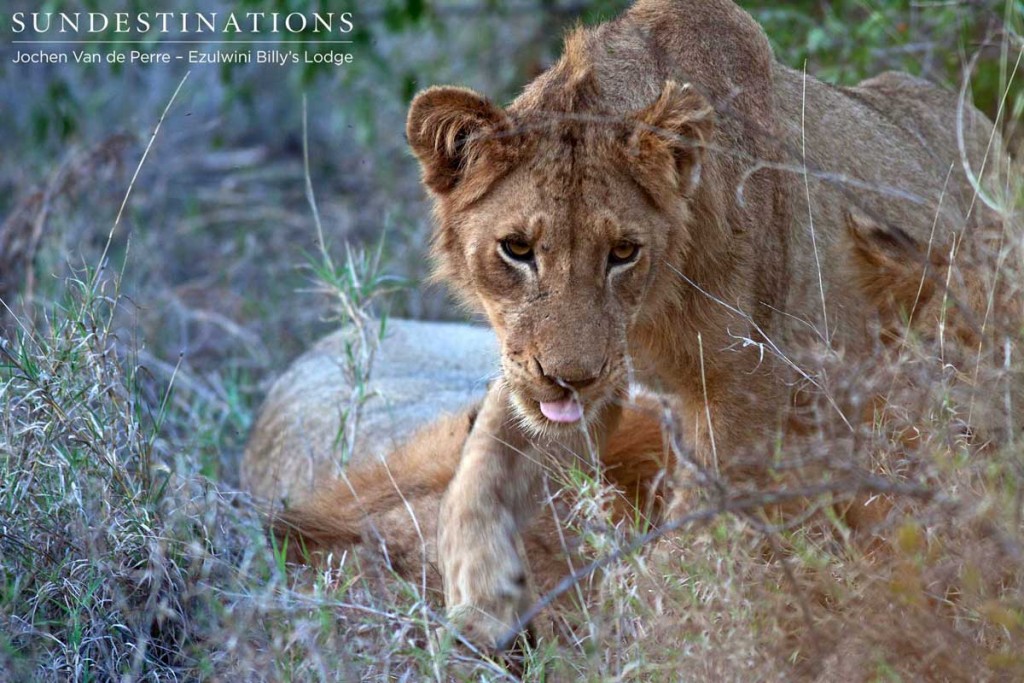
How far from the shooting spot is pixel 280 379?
5.22 m

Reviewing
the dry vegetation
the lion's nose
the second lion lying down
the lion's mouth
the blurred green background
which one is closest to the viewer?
the dry vegetation

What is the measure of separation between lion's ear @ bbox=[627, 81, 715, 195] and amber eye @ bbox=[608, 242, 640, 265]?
0.15 m

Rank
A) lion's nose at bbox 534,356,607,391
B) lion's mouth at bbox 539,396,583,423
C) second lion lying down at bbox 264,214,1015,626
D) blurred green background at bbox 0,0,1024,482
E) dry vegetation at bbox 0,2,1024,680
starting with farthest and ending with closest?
blurred green background at bbox 0,0,1024,482, second lion lying down at bbox 264,214,1015,626, lion's mouth at bbox 539,396,583,423, lion's nose at bbox 534,356,607,391, dry vegetation at bbox 0,2,1024,680

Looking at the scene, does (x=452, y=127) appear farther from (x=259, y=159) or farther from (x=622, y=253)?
(x=259, y=159)

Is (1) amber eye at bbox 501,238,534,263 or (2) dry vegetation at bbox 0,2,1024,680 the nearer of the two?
(2) dry vegetation at bbox 0,2,1024,680

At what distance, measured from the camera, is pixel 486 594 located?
10.1 feet

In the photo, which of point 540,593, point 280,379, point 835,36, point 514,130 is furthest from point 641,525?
point 835,36

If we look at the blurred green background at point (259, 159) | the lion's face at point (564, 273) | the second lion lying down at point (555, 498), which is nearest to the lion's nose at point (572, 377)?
the lion's face at point (564, 273)

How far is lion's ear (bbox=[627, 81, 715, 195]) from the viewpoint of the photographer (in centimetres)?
298

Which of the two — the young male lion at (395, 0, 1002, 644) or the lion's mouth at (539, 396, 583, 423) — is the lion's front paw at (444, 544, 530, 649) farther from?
the lion's mouth at (539, 396, 583, 423)

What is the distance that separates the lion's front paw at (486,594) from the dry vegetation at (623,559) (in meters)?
0.06

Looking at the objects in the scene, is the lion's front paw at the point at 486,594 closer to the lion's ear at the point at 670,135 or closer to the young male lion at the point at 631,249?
the young male lion at the point at 631,249

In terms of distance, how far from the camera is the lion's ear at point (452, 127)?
306cm

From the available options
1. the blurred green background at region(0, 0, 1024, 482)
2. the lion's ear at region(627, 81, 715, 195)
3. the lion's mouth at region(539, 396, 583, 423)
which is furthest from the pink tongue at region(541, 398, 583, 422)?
the blurred green background at region(0, 0, 1024, 482)
